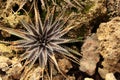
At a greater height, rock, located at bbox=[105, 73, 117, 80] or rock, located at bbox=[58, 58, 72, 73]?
rock, located at bbox=[58, 58, 72, 73]

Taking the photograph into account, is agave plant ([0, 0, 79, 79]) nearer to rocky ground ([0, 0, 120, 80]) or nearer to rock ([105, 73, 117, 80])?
rocky ground ([0, 0, 120, 80])

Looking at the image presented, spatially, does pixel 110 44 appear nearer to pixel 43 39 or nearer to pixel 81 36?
pixel 81 36

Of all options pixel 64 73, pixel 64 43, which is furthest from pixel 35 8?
pixel 64 73

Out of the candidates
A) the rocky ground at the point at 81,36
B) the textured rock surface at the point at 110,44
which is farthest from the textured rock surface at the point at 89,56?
the textured rock surface at the point at 110,44

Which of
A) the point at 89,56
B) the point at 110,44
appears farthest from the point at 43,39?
the point at 110,44

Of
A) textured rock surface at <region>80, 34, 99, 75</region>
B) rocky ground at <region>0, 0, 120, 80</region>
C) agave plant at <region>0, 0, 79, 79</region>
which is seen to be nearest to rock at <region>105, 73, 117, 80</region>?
rocky ground at <region>0, 0, 120, 80</region>
